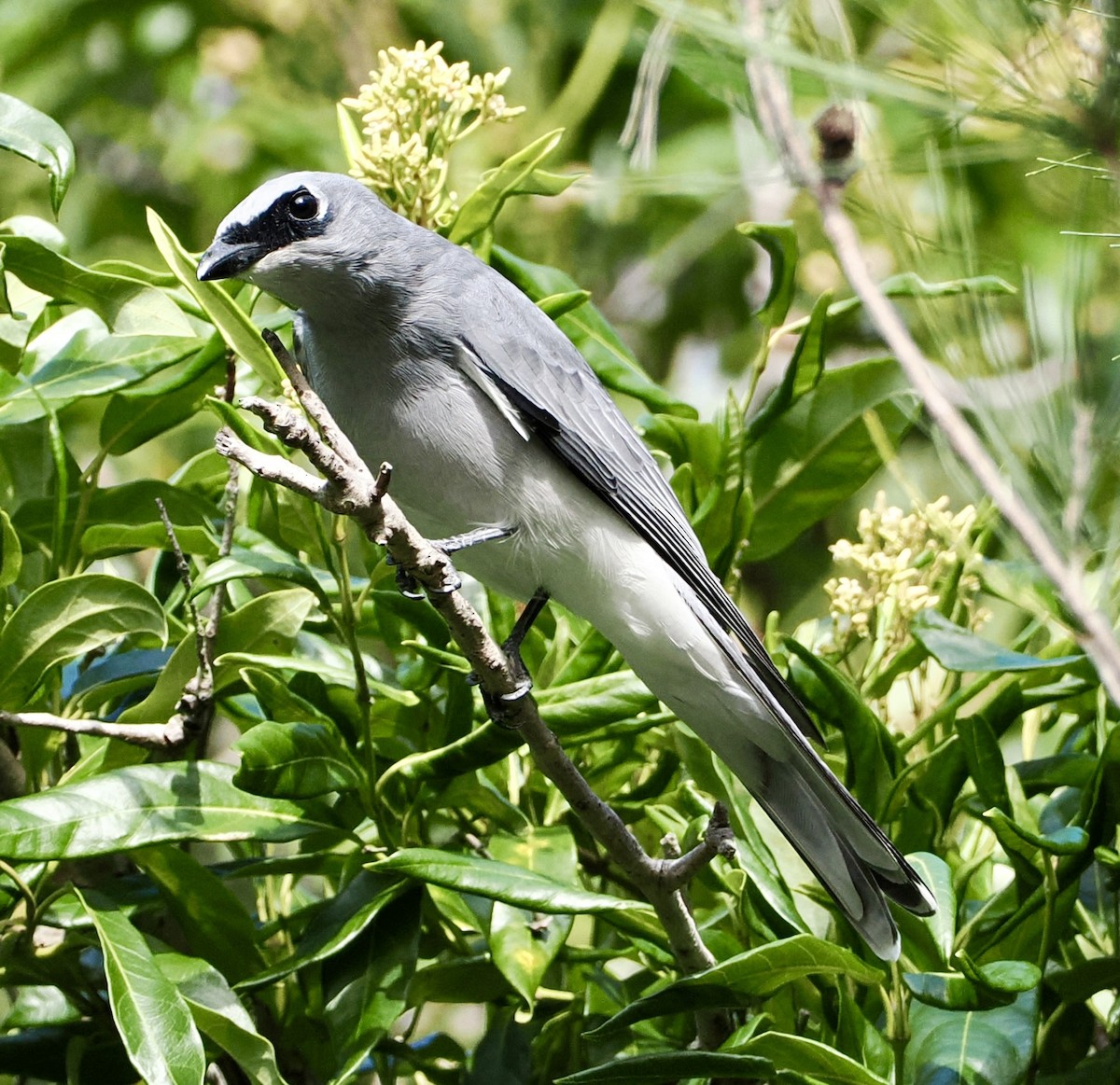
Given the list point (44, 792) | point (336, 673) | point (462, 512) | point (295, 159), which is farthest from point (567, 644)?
point (295, 159)

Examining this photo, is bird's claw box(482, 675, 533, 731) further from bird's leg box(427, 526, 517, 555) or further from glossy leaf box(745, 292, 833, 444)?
glossy leaf box(745, 292, 833, 444)

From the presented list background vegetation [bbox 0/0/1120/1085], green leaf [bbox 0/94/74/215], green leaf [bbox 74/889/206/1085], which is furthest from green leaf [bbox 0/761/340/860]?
green leaf [bbox 0/94/74/215]

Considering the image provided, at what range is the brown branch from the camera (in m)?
1.75

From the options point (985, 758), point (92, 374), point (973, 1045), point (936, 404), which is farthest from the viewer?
point (92, 374)

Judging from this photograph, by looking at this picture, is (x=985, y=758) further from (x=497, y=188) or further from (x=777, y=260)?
(x=497, y=188)

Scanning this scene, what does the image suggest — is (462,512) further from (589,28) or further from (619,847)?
(589,28)

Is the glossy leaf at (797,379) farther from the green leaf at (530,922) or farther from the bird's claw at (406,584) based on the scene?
the green leaf at (530,922)

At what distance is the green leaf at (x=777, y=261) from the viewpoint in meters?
2.35

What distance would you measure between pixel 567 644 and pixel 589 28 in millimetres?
3084

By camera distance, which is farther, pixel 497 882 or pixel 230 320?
pixel 230 320

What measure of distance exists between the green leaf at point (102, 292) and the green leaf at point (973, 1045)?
1.45 m

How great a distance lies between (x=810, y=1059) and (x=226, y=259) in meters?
1.42

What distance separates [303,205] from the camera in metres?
2.50

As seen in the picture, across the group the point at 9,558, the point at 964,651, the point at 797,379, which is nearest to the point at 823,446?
the point at 797,379
